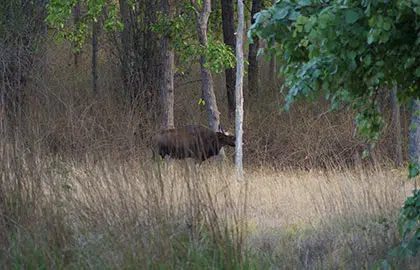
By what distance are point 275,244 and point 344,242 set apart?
2.33 ft

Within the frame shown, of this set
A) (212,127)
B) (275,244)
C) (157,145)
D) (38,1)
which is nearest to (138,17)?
(38,1)

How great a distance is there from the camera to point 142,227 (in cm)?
571

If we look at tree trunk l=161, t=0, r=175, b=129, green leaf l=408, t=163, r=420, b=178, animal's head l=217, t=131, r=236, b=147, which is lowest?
animal's head l=217, t=131, r=236, b=147

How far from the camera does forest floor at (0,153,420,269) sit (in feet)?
18.4

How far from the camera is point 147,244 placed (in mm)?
5543

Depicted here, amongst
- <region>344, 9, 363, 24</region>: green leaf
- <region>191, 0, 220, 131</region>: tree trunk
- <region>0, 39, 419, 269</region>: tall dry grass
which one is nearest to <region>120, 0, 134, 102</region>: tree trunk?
<region>191, 0, 220, 131</region>: tree trunk

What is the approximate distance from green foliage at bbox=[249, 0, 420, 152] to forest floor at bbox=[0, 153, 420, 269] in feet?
3.66

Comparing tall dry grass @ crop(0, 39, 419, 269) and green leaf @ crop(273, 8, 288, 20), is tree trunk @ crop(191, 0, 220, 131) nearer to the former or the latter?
tall dry grass @ crop(0, 39, 419, 269)

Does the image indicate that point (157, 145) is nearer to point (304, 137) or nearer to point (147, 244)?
point (304, 137)

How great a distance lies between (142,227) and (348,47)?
7.29ft

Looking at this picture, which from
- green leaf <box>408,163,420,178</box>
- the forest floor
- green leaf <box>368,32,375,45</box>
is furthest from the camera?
the forest floor

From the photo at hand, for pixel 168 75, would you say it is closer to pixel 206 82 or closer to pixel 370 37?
pixel 206 82

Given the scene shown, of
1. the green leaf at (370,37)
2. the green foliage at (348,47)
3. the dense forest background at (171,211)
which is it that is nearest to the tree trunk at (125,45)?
the dense forest background at (171,211)

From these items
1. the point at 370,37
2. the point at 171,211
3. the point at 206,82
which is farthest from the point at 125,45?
the point at 370,37
